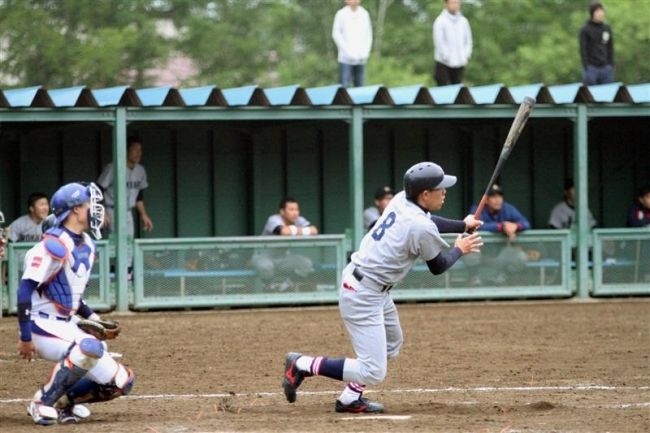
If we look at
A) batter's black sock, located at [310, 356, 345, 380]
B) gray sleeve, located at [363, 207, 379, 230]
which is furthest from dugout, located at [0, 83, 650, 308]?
batter's black sock, located at [310, 356, 345, 380]

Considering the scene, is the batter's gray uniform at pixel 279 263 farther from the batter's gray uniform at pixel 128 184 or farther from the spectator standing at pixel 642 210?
the spectator standing at pixel 642 210

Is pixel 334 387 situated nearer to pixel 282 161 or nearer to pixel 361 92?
pixel 361 92

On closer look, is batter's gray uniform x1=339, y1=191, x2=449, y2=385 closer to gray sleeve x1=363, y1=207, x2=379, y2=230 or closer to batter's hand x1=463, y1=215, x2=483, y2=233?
batter's hand x1=463, y1=215, x2=483, y2=233

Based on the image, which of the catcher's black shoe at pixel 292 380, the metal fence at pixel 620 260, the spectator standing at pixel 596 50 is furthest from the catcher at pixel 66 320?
the spectator standing at pixel 596 50

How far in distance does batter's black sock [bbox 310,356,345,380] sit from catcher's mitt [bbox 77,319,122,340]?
122 cm

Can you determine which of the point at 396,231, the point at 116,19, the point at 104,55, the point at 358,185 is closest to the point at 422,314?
the point at 358,185

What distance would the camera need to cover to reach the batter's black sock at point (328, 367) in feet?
27.2

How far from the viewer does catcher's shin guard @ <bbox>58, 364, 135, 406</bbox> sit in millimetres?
7832

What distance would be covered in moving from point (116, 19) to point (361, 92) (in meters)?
23.9

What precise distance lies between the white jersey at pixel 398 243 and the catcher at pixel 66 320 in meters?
1.54

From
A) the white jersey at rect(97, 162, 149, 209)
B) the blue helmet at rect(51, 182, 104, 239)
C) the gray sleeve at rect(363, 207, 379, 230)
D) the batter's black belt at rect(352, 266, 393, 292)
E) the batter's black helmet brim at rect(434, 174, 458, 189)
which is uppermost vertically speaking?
the white jersey at rect(97, 162, 149, 209)

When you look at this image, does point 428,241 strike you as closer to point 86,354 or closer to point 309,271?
point 86,354

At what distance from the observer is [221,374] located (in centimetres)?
1049

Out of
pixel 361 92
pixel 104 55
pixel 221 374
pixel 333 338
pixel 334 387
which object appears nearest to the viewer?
pixel 334 387
